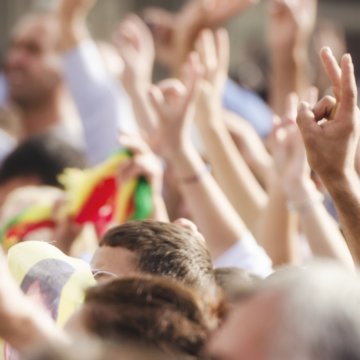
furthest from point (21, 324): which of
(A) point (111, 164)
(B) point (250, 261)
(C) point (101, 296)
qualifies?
(A) point (111, 164)

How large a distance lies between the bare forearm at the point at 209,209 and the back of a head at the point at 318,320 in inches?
71.0

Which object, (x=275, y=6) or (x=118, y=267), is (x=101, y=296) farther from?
(x=275, y=6)

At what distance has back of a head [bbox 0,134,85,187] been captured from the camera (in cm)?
461

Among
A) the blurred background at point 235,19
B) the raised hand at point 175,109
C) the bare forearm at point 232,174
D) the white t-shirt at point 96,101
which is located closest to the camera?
the raised hand at point 175,109

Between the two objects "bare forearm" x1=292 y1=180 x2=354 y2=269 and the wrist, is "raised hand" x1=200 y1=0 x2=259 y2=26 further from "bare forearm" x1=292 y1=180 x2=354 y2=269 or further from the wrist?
the wrist

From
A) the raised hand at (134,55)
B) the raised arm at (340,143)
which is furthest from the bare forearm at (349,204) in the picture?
the raised hand at (134,55)

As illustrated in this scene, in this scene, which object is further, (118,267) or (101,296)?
(118,267)

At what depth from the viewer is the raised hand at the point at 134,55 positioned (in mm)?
4387

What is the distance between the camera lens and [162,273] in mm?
2303

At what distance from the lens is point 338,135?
94.3 inches

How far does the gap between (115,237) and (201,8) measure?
2423 millimetres

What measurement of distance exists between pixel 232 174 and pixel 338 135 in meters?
1.42

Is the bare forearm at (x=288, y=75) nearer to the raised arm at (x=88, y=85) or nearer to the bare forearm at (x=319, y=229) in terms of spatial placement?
the raised arm at (x=88, y=85)

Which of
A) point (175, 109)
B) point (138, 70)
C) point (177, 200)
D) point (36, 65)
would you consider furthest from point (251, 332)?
point (36, 65)
